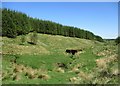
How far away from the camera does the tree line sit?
85.3m

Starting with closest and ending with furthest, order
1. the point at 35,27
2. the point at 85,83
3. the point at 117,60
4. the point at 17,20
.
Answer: the point at 85,83 < the point at 117,60 < the point at 17,20 < the point at 35,27

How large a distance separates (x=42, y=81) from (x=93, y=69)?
7.60 m

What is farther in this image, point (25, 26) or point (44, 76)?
point (25, 26)

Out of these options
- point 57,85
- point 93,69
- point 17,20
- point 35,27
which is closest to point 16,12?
point 17,20

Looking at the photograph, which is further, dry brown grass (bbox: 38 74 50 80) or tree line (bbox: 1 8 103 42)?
tree line (bbox: 1 8 103 42)

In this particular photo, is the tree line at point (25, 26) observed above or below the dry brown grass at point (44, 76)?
above

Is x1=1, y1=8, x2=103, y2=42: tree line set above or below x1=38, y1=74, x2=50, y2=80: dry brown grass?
above

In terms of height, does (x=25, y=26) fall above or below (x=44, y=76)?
above

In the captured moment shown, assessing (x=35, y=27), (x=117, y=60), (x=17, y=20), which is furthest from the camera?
(x=35, y=27)

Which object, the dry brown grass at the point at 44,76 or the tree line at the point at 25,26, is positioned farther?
the tree line at the point at 25,26

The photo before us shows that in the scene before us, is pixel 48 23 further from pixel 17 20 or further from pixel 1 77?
pixel 1 77

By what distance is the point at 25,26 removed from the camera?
9981 cm

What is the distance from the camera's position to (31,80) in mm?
24234

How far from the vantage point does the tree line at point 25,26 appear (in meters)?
85.3
